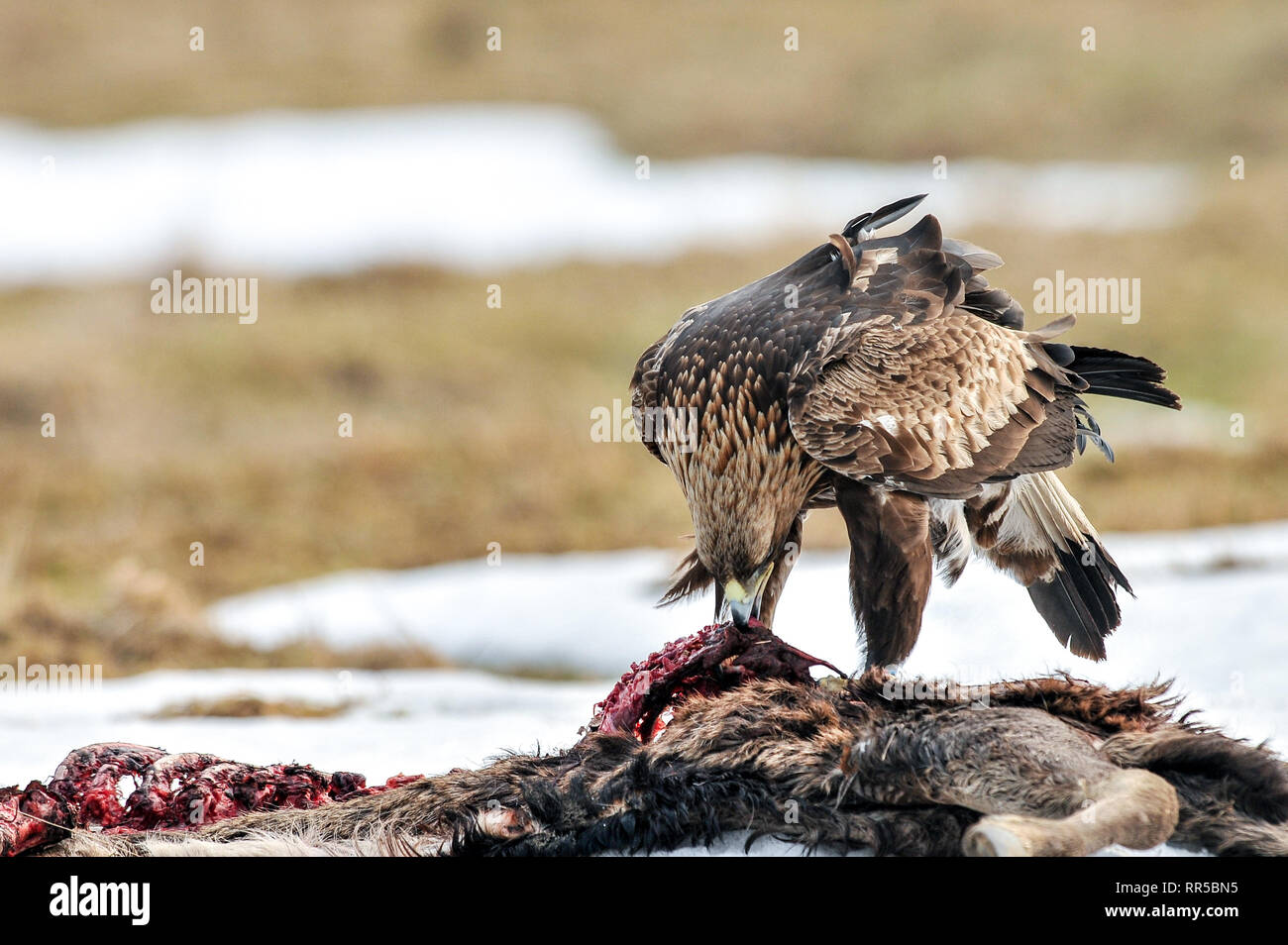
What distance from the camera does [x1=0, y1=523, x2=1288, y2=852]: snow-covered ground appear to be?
15.6 ft

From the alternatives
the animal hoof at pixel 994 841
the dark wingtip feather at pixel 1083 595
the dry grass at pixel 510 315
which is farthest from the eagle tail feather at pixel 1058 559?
the dry grass at pixel 510 315

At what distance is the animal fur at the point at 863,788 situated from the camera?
9.27 feet

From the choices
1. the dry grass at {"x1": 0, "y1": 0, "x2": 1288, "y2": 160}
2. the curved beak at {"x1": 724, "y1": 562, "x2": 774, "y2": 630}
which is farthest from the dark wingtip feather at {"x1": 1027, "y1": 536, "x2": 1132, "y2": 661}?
the dry grass at {"x1": 0, "y1": 0, "x2": 1288, "y2": 160}

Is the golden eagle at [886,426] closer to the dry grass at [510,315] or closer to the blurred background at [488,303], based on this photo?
the blurred background at [488,303]

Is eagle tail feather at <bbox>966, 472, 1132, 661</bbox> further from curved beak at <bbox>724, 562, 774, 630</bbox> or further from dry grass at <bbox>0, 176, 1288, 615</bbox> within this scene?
dry grass at <bbox>0, 176, 1288, 615</bbox>

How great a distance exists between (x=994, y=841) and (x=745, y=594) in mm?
1524

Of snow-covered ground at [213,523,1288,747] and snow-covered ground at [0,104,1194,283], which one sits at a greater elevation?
snow-covered ground at [0,104,1194,283]

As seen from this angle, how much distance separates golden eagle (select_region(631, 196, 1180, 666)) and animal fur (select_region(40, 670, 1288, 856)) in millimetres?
733

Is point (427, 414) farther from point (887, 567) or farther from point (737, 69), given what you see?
point (737, 69)

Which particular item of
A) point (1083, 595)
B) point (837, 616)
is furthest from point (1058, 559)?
point (837, 616)

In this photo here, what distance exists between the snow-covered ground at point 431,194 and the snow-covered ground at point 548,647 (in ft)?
41.9

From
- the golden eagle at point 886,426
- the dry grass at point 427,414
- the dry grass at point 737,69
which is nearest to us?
the golden eagle at point 886,426

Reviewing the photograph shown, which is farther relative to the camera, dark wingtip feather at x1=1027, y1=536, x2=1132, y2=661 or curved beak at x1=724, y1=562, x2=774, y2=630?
dark wingtip feather at x1=1027, y1=536, x2=1132, y2=661
